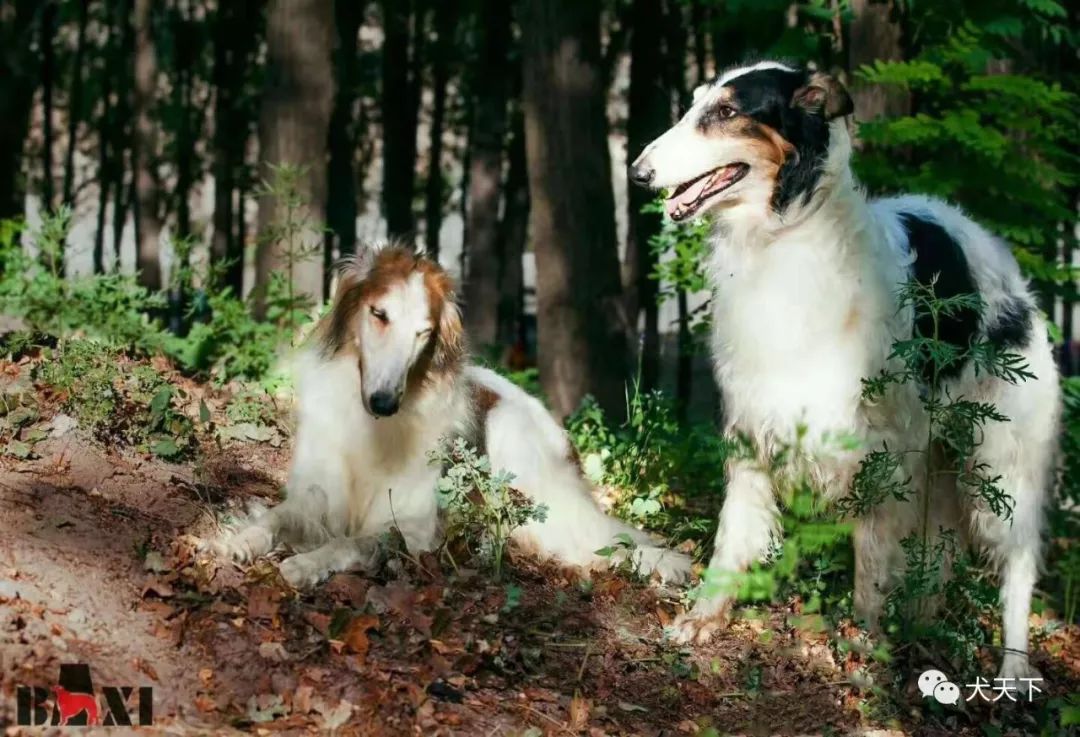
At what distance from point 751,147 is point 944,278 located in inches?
49.4

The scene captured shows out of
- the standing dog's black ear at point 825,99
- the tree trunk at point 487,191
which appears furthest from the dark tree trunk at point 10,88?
the standing dog's black ear at point 825,99

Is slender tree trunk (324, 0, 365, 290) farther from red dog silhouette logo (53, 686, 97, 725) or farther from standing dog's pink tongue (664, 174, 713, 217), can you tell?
red dog silhouette logo (53, 686, 97, 725)

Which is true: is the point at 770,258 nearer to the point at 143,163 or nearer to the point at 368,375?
the point at 368,375

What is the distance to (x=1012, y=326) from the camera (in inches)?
260

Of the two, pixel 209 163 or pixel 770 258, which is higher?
pixel 209 163

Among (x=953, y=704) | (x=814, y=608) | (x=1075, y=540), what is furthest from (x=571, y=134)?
(x=953, y=704)

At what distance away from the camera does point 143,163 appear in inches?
806

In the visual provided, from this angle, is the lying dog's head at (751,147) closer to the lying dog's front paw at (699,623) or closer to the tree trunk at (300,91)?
the lying dog's front paw at (699,623)

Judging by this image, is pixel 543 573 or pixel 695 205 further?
pixel 543 573

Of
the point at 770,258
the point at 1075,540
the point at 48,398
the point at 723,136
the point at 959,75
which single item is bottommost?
the point at 1075,540

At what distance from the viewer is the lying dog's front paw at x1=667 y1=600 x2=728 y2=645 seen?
615 centimetres

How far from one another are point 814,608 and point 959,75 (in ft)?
17.4

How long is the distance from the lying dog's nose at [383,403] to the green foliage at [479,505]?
0.38 meters
